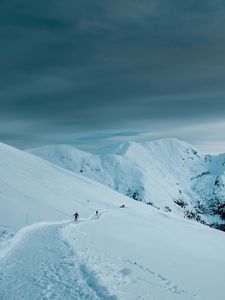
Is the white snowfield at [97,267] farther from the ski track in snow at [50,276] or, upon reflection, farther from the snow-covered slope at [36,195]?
the snow-covered slope at [36,195]

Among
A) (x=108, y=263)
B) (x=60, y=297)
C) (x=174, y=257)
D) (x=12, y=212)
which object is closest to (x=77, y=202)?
(x=12, y=212)

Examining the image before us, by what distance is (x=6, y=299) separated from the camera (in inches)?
526

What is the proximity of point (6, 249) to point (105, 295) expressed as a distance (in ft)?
31.4

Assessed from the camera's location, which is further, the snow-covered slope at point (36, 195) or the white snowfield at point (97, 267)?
the snow-covered slope at point (36, 195)

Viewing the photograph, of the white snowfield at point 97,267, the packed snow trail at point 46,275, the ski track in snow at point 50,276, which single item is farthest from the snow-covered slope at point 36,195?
the ski track in snow at point 50,276

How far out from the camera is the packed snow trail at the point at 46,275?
14.1 m

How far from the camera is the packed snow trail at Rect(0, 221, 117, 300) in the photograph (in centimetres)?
1406

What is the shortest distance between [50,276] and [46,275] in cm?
28

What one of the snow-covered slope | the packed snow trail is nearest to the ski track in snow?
the packed snow trail

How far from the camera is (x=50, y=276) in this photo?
16547mm

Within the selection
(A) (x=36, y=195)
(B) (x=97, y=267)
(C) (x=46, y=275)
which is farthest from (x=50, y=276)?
(A) (x=36, y=195)

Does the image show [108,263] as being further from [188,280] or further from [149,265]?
[188,280]

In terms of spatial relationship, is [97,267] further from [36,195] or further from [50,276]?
[36,195]

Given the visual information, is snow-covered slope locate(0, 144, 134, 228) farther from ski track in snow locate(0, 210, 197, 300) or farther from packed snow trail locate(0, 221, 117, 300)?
ski track in snow locate(0, 210, 197, 300)
